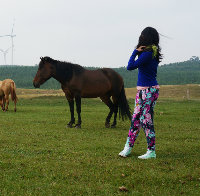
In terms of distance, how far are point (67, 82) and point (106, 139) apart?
370 centimetres

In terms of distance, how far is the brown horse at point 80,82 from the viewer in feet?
40.6

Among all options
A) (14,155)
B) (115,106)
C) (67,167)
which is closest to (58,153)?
(14,155)

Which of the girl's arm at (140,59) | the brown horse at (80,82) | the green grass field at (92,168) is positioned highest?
the girl's arm at (140,59)

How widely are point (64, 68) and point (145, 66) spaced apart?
21.3 feet

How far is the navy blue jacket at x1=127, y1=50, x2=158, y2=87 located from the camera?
6.16 m

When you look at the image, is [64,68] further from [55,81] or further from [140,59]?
[55,81]

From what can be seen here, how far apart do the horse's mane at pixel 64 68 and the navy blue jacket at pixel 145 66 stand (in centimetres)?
631

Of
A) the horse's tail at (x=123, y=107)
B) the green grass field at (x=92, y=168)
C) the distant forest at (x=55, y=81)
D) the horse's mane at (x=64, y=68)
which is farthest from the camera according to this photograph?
the distant forest at (x=55, y=81)

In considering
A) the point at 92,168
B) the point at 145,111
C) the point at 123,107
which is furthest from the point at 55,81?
the point at 92,168

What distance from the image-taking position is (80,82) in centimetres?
1248

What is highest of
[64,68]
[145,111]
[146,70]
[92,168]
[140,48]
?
[140,48]

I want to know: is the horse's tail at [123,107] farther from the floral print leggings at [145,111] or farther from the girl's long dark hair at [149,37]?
the girl's long dark hair at [149,37]

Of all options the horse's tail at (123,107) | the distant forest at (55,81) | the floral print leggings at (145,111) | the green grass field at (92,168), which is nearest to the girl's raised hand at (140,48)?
the floral print leggings at (145,111)

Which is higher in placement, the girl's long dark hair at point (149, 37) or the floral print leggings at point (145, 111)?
the girl's long dark hair at point (149, 37)
